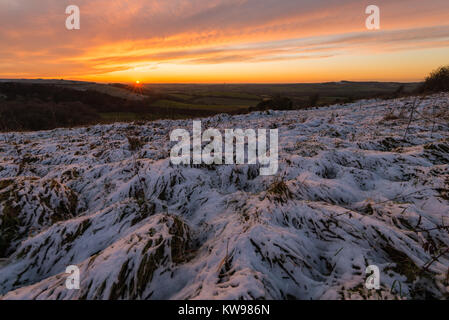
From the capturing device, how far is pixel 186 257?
2.00 metres

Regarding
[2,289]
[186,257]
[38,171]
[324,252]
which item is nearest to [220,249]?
[186,257]

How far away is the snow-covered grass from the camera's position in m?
1.65

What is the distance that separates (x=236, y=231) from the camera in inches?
84.0

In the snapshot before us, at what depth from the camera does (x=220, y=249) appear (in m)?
1.95

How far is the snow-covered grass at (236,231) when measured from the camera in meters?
1.65

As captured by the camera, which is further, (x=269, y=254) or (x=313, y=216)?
(x=313, y=216)

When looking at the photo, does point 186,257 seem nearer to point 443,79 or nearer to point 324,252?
point 324,252

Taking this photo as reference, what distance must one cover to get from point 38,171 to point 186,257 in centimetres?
506

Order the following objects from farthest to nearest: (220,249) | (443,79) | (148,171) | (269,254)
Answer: (443,79)
(148,171)
(220,249)
(269,254)
